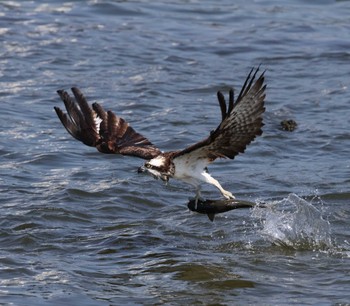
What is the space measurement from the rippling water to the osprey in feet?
2.51

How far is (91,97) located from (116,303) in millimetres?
6286

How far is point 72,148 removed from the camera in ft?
38.1

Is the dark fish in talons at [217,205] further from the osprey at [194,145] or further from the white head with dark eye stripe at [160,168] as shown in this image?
the white head with dark eye stripe at [160,168]

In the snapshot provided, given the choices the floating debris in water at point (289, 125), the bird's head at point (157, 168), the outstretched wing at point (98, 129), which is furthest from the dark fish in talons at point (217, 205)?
the floating debris in water at point (289, 125)

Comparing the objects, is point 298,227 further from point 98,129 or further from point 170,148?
point 170,148

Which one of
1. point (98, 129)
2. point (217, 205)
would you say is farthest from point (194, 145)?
point (98, 129)

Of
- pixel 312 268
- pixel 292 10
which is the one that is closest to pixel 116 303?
pixel 312 268

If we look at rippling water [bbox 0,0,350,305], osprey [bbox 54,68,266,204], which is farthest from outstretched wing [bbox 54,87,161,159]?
rippling water [bbox 0,0,350,305]

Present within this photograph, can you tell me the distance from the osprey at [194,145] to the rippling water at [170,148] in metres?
0.76

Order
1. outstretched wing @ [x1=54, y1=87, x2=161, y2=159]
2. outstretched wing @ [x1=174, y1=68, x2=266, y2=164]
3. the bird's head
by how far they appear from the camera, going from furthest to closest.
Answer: outstretched wing @ [x1=54, y1=87, x2=161, y2=159], the bird's head, outstretched wing @ [x1=174, y1=68, x2=266, y2=164]

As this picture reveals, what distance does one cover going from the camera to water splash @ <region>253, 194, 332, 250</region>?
8797 millimetres

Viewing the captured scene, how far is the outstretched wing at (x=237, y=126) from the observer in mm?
7340

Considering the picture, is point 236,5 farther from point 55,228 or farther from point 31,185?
point 55,228

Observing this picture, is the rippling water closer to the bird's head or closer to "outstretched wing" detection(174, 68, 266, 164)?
the bird's head
